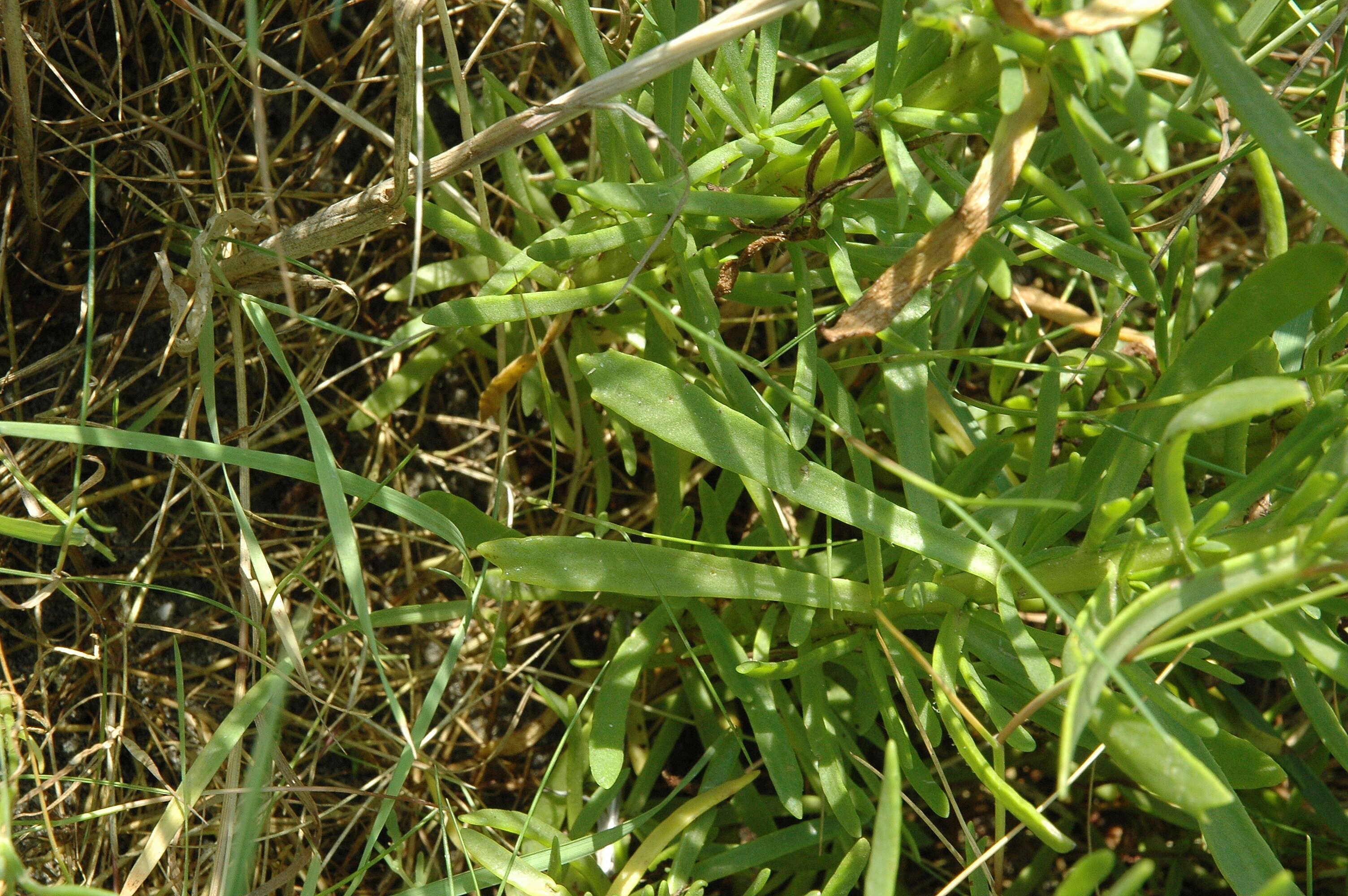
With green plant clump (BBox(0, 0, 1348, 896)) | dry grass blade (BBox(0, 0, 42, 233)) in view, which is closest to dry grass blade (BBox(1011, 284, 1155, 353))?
green plant clump (BBox(0, 0, 1348, 896))

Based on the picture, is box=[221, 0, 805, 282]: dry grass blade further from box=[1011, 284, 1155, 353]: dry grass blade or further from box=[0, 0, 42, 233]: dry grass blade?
box=[1011, 284, 1155, 353]: dry grass blade

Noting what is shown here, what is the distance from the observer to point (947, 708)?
2.72 feet

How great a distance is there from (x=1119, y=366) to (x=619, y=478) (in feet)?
2.05

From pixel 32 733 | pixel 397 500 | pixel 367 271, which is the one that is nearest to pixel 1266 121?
pixel 397 500

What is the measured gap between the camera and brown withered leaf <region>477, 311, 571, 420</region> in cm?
103

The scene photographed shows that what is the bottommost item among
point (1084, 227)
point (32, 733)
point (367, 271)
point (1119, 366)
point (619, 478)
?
point (32, 733)

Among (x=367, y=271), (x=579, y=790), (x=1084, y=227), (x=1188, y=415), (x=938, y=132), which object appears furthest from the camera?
(x=367, y=271)

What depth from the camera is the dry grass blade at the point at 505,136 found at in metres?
0.71

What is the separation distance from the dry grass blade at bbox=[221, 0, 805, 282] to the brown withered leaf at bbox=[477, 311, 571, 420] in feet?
0.65

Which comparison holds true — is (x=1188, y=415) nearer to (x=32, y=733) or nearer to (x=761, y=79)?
(x=761, y=79)

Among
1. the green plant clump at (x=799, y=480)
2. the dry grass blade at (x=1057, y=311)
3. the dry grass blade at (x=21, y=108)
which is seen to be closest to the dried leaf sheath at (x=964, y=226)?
the green plant clump at (x=799, y=480)

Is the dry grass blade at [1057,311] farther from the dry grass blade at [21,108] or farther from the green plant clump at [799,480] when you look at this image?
the dry grass blade at [21,108]

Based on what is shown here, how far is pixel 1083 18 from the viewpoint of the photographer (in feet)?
2.02

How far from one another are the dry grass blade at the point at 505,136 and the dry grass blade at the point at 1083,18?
0.15 meters
